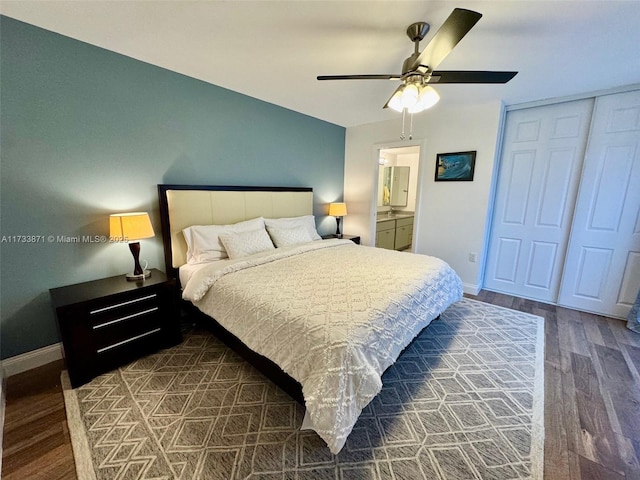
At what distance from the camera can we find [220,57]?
85.6 inches

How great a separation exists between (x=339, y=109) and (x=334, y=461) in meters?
3.64

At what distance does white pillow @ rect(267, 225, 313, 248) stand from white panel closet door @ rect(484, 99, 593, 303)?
102 inches

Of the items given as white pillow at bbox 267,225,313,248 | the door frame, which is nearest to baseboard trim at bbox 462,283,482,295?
the door frame

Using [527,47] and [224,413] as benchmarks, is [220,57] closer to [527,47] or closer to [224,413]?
[527,47]

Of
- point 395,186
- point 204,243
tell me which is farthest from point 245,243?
point 395,186

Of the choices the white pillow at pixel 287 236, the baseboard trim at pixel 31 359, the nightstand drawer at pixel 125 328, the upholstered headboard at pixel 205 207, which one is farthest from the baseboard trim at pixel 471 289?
the baseboard trim at pixel 31 359

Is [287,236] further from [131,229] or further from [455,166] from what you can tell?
[455,166]

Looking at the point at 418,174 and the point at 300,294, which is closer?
the point at 300,294

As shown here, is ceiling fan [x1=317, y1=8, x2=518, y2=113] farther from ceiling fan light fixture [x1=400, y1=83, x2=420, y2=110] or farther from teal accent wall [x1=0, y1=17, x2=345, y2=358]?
teal accent wall [x1=0, y1=17, x2=345, y2=358]

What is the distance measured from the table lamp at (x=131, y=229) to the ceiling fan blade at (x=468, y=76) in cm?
244

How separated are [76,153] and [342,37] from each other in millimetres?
2221

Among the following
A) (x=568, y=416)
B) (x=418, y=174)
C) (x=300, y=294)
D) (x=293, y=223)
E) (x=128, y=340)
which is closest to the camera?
(x=568, y=416)

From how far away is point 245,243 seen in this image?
102 inches

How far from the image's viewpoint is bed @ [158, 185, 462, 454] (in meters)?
1.28
